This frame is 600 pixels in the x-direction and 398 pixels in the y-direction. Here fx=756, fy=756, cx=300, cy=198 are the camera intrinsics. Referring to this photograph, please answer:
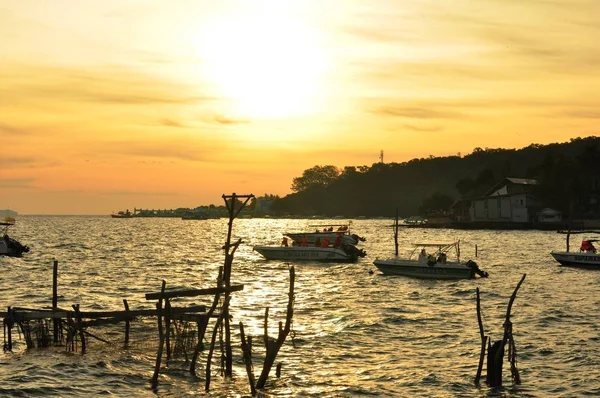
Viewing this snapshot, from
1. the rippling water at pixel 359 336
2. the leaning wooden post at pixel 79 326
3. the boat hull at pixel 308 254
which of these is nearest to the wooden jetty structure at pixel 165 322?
the leaning wooden post at pixel 79 326

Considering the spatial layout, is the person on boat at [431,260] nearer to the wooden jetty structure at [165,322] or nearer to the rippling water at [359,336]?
the rippling water at [359,336]

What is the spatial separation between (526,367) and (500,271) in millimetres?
43005

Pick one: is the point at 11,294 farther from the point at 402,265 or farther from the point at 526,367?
the point at 526,367

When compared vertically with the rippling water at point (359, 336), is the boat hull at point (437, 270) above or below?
above

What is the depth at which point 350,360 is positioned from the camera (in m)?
27.9

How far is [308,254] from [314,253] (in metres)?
1.13

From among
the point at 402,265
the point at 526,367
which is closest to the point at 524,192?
the point at 402,265

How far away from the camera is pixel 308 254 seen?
77688 millimetres

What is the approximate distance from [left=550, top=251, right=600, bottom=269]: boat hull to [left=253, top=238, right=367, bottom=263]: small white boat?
20102 millimetres

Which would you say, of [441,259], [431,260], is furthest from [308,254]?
[431,260]

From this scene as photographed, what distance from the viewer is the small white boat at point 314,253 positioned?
76625mm

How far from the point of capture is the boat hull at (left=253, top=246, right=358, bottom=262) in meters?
76.6

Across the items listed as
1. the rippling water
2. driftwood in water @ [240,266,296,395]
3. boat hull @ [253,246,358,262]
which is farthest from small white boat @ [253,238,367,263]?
driftwood in water @ [240,266,296,395]

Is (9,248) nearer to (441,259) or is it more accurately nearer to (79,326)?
(441,259)
